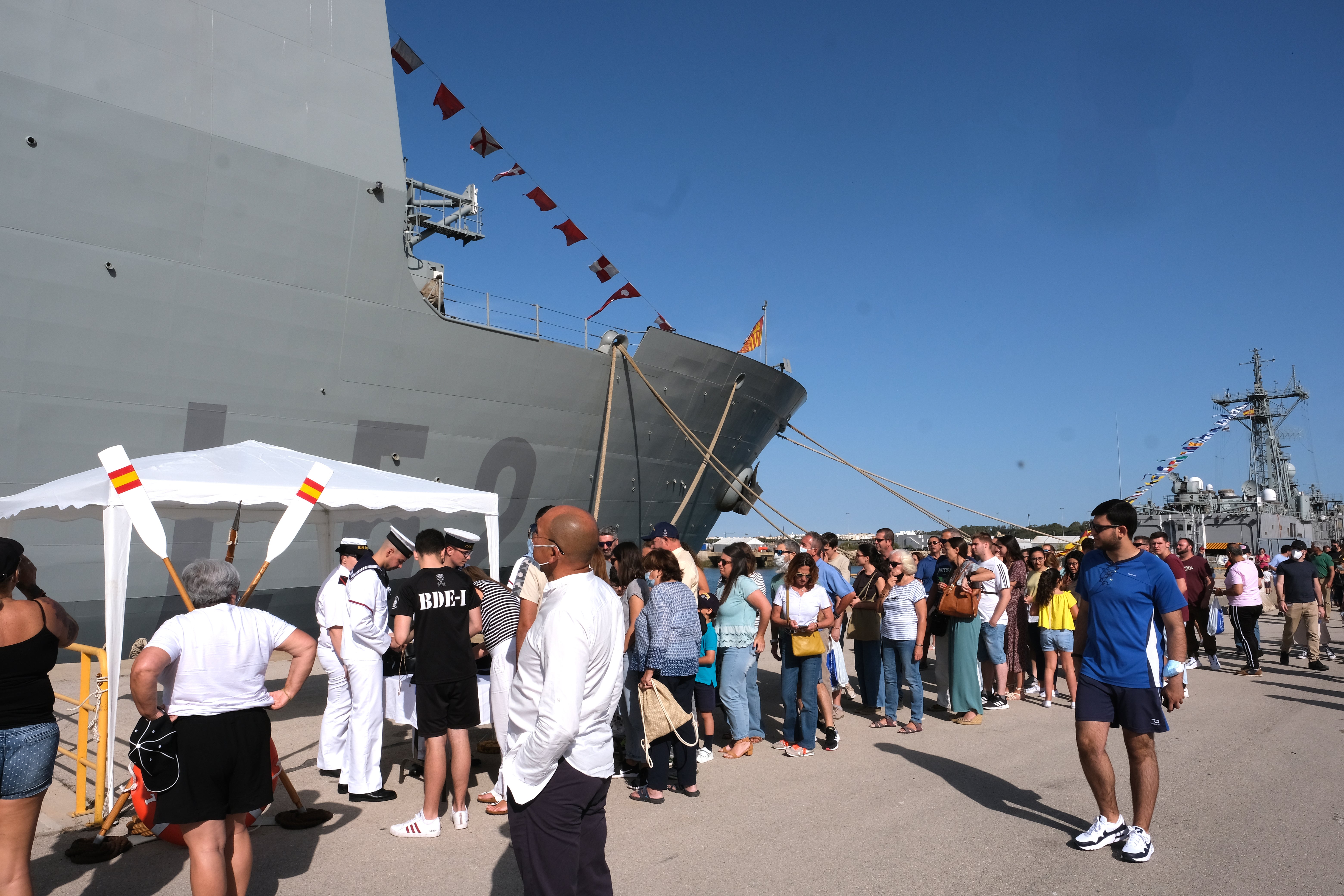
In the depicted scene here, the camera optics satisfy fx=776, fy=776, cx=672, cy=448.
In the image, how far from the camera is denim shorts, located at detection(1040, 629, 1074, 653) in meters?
7.38

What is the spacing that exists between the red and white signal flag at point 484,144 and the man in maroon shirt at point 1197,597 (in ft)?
35.0

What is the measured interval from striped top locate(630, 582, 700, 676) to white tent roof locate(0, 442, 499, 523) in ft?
7.44

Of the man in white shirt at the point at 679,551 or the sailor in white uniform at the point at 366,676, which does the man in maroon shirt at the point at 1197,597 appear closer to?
the man in white shirt at the point at 679,551

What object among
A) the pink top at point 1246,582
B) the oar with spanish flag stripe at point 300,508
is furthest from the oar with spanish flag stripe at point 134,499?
the pink top at point 1246,582

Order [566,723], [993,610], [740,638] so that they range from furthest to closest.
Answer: [993,610] → [740,638] → [566,723]

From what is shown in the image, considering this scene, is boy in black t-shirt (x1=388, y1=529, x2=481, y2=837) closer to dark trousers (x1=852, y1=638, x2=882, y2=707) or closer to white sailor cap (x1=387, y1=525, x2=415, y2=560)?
white sailor cap (x1=387, y1=525, x2=415, y2=560)

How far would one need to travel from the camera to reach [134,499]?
14.0 feet

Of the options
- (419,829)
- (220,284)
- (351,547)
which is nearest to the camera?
(419,829)

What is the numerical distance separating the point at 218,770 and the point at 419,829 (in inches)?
61.8

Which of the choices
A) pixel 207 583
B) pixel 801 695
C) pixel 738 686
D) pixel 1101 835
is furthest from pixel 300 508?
pixel 1101 835

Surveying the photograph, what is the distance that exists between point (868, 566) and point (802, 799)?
302 centimetres

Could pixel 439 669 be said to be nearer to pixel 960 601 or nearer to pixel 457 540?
pixel 457 540

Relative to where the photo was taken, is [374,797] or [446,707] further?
[374,797]

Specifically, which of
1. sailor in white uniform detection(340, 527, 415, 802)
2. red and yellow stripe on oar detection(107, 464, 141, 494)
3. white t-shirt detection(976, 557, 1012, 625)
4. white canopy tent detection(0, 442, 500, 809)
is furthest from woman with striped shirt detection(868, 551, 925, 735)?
red and yellow stripe on oar detection(107, 464, 141, 494)
